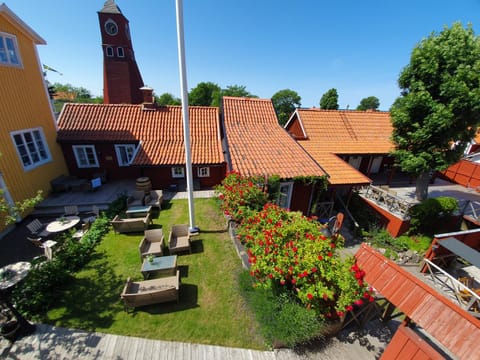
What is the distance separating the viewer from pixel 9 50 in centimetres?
897

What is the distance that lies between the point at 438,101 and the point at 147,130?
1608cm

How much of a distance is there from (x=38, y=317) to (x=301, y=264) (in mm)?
6701

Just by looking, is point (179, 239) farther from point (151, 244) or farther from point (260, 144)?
point (260, 144)

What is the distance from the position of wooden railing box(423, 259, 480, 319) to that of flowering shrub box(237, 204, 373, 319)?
256 inches

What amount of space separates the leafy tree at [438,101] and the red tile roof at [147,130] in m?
10.1

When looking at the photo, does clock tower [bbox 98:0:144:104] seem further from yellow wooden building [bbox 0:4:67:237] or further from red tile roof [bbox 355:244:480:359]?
red tile roof [bbox 355:244:480:359]

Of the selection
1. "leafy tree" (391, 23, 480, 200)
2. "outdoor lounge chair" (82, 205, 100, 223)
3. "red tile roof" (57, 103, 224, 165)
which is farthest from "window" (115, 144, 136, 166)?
"leafy tree" (391, 23, 480, 200)

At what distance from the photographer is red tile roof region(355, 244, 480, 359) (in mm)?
2957

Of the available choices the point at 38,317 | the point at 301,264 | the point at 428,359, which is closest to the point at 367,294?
the point at 428,359

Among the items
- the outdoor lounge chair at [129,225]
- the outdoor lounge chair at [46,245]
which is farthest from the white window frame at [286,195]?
the outdoor lounge chair at [46,245]

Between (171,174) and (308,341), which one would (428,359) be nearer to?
(308,341)

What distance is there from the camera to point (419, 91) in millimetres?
9125

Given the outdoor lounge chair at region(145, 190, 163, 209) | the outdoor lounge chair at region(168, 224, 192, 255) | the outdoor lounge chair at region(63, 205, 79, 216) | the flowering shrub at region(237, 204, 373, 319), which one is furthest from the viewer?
the outdoor lounge chair at region(145, 190, 163, 209)

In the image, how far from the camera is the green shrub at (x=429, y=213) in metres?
10.2
